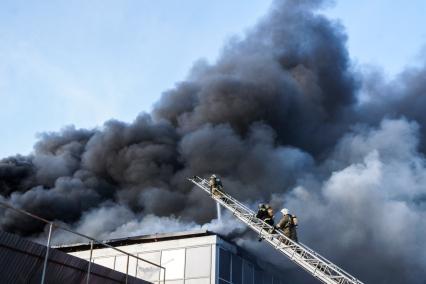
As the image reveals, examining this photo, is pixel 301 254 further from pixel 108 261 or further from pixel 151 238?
pixel 108 261

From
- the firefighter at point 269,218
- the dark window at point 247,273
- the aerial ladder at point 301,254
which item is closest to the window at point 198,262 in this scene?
the aerial ladder at point 301,254

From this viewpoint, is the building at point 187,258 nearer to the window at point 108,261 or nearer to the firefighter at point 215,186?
the window at point 108,261

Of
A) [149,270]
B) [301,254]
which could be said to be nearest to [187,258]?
[149,270]

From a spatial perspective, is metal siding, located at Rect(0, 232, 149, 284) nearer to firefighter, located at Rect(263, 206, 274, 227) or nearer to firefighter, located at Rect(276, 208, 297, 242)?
firefighter, located at Rect(276, 208, 297, 242)

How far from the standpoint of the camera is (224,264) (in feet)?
63.2

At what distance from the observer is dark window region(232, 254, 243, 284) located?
1966 cm

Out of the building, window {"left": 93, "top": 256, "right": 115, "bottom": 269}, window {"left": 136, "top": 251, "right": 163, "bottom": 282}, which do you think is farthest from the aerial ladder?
window {"left": 93, "top": 256, "right": 115, "bottom": 269}

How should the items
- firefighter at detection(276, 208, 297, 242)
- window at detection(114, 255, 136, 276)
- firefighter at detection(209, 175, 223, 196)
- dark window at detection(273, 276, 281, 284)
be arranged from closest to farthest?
firefighter at detection(276, 208, 297, 242), window at detection(114, 255, 136, 276), firefighter at detection(209, 175, 223, 196), dark window at detection(273, 276, 281, 284)

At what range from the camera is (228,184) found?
34312 mm

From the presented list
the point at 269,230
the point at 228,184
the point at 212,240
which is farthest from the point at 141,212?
the point at 269,230

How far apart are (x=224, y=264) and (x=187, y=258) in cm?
133

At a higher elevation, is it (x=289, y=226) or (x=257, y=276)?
(x=289, y=226)

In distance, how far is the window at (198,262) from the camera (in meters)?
18.8

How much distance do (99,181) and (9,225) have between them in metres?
6.68
